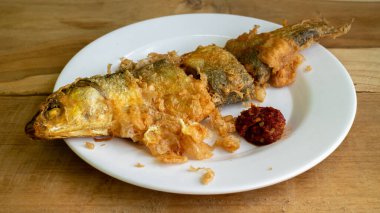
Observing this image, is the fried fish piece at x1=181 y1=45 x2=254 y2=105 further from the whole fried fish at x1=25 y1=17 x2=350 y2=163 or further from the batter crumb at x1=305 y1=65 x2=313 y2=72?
the batter crumb at x1=305 y1=65 x2=313 y2=72

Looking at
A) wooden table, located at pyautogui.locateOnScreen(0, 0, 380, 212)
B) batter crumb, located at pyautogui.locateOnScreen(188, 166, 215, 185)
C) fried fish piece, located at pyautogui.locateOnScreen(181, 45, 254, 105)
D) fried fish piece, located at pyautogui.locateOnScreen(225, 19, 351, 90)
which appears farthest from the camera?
fried fish piece, located at pyautogui.locateOnScreen(225, 19, 351, 90)

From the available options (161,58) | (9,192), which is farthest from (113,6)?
(9,192)

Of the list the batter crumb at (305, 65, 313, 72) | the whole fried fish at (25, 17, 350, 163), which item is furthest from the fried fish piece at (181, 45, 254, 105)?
the batter crumb at (305, 65, 313, 72)

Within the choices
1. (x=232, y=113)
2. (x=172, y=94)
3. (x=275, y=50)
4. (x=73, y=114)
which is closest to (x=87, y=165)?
(x=73, y=114)

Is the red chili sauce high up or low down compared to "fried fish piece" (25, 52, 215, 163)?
Result: down

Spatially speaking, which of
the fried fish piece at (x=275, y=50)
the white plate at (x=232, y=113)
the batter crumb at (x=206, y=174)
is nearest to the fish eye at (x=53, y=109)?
the white plate at (x=232, y=113)

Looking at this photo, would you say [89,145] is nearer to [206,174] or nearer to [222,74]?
[206,174]

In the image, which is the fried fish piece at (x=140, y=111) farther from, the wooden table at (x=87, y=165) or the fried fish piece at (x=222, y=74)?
the wooden table at (x=87, y=165)
